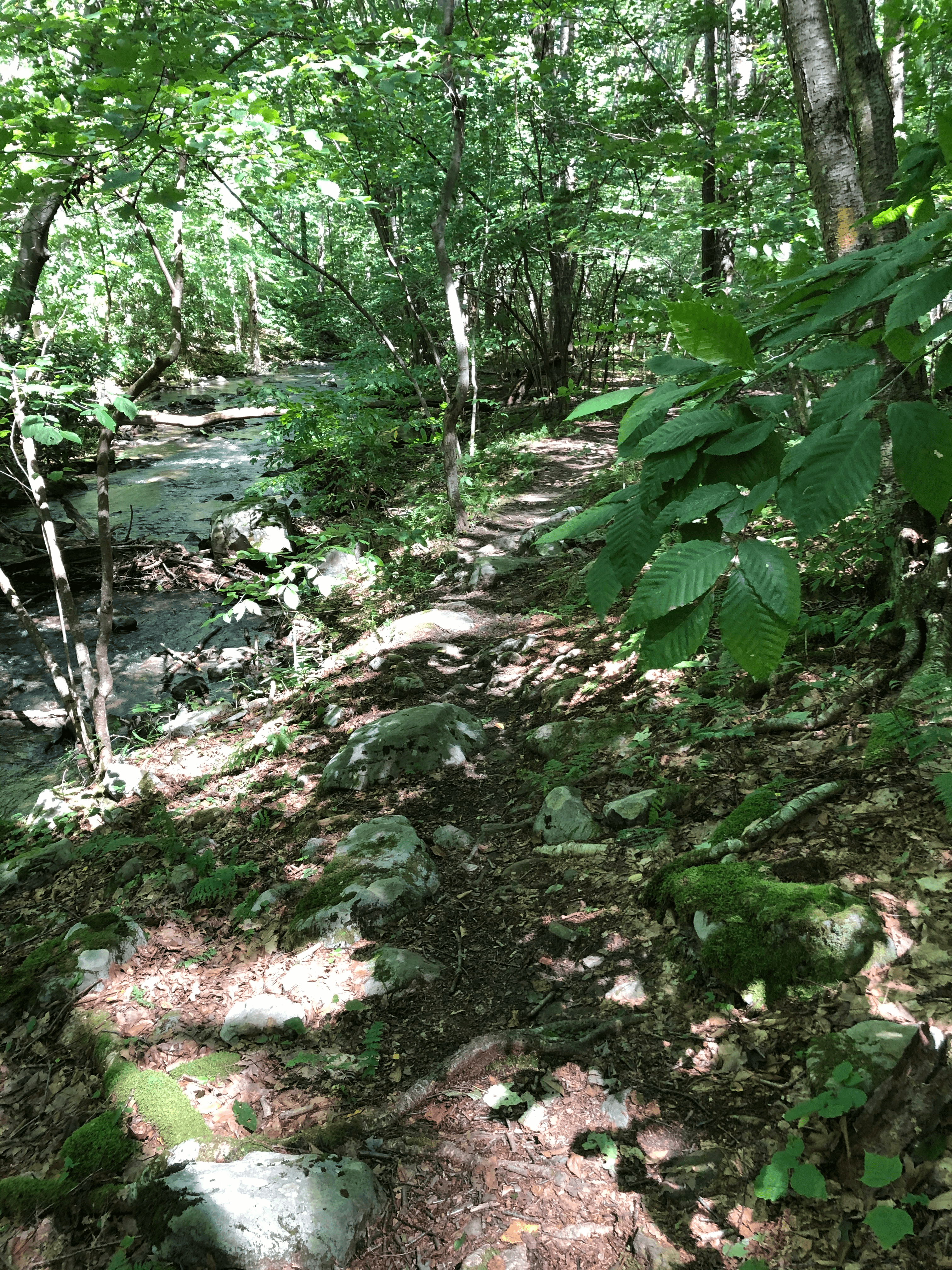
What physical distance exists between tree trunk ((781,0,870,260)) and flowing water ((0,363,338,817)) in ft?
20.9

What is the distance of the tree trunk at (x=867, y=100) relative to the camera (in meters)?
2.89

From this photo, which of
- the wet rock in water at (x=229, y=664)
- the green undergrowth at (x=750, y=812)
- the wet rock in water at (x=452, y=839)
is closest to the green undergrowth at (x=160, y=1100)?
the wet rock in water at (x=452, y=839)

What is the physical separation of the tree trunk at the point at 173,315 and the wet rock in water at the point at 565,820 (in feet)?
12.5

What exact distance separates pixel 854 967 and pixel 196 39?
610 cm

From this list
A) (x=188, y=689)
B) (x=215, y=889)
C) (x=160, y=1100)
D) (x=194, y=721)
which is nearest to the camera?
(x=160, y=1100)

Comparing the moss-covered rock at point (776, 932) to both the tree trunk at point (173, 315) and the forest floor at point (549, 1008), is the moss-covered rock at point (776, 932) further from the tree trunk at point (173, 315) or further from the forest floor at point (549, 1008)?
the tree trunk at point (173, 315)

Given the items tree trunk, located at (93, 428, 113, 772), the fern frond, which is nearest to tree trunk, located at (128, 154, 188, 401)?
tree trunk, located at (93, 428, 113, 772)

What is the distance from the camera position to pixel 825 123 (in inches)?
117

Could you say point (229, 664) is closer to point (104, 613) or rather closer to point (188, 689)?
point (188, 689)

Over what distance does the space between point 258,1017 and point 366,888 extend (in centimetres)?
75

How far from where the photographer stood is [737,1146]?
1.87 meters

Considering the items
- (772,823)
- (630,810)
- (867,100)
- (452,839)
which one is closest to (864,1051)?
(772,823)

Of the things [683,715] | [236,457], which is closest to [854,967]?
[683,715]

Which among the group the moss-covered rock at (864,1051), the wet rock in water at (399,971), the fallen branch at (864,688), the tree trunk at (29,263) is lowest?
the wet rock in water at (399,971)
